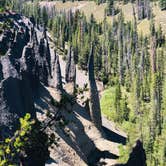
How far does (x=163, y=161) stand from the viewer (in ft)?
256

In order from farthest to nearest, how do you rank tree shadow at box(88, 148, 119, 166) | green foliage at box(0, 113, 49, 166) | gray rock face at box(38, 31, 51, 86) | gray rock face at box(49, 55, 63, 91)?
1. gray rock face at box(38, 31, 51, 86)
2. gray rock face at box(49, 55, 63, 91)
3. tree shadow at box(88, 148, 119, 166)
4. green foliage at box(0, 113, 49, 166)

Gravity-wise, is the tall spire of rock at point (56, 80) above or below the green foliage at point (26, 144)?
below

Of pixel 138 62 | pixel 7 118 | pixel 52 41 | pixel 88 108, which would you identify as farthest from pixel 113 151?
pixel 52 41

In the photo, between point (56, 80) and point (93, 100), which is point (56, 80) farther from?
point (93, 100)

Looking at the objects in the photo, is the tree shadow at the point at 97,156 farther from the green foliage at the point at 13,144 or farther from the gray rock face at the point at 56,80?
the green foliage at the point at 13,144

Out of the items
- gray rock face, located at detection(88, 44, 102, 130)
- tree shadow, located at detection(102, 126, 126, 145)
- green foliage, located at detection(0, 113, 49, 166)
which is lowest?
tree shadow, located at detection(102, 126, 126, 145)

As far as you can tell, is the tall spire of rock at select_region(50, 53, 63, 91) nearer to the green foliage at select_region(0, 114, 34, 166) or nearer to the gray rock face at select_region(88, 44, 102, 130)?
the gray rock face at select_region(88, 44, 102, 130)

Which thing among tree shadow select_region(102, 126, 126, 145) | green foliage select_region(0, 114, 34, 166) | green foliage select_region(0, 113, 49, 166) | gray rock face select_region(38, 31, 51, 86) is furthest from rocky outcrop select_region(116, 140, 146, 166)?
green foliage select_region(0, 114, 34, 166)

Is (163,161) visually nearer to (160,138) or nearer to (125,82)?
(160,138)

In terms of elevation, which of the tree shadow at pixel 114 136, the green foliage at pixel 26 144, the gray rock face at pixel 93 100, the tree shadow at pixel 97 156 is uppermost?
the green foliage at pixel 26 144

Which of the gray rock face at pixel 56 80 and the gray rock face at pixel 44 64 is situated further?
the gray rock face at pixel 44 64

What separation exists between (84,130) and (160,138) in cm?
3475

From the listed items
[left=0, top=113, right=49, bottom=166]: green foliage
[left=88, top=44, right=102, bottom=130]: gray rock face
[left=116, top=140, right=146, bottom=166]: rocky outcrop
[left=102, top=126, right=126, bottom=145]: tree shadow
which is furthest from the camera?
[left=102, top=126, right=126, bottom=145]: tree shadow

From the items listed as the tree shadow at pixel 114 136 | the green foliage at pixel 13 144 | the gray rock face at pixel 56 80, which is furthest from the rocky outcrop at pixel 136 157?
the green foliage at pixel 13 144
